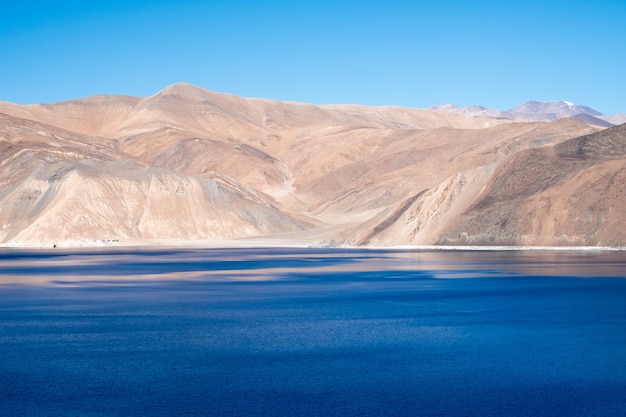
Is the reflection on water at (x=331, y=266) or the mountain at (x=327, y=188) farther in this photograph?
the mountain at (x=327, y=188)

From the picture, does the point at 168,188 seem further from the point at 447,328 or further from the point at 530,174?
the point at 447,328

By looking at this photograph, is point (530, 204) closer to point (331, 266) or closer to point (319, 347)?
point (331, 266)

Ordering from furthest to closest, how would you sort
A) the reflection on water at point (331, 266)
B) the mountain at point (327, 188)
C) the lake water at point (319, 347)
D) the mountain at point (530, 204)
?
1. the mountain at point (327, 188)
2. the mountain at point (530, 204)
3. the reflection on water at point (331, 266)
4. the lake water at point (319, 347)

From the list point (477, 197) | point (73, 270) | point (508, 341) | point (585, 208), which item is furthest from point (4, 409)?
point (477, 197)

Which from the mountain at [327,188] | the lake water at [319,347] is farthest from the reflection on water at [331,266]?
the mountain at [327,188]

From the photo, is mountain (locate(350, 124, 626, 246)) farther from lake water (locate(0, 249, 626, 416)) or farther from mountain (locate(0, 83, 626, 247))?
lake water (locate(0, 249, 626, 416))

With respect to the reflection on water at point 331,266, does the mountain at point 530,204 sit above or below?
above

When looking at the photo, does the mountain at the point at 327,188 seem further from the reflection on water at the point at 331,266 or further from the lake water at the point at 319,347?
the lake water at the point at 319,347

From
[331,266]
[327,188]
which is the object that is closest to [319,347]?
[331,266]
